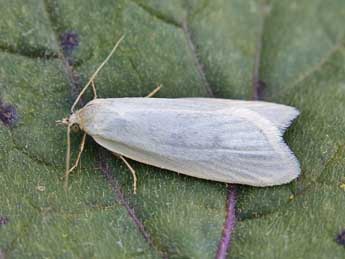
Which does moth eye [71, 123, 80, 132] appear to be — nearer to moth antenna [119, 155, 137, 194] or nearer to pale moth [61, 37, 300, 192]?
pale moth [61, 37, 300, 192]

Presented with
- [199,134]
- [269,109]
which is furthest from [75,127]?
[269,109]

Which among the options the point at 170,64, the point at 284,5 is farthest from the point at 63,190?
the point at 284,5

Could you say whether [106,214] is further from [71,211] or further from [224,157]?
[224,157]

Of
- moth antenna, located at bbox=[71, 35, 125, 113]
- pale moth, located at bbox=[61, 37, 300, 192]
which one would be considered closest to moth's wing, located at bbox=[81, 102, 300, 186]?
pale moth, located at bbox=[61, 37, 300, 192]

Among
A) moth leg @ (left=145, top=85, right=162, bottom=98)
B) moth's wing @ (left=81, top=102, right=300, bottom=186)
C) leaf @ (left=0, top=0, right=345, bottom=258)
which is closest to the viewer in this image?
leaf @ (left=0, top=0, right=345, bottom=258)

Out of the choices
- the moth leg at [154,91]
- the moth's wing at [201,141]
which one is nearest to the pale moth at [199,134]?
the moth's wing at [201,141]

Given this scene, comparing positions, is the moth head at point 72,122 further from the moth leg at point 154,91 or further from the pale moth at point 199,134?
the moth leg at point 154,91
